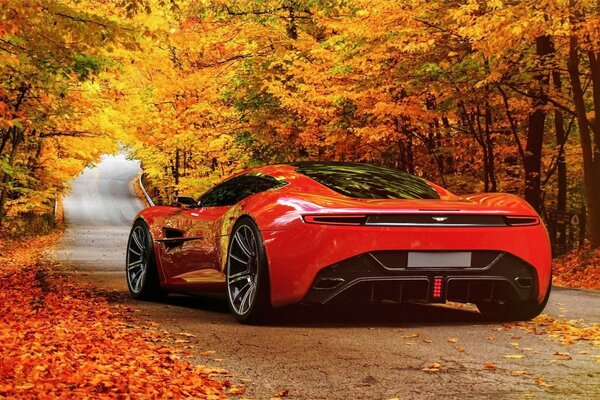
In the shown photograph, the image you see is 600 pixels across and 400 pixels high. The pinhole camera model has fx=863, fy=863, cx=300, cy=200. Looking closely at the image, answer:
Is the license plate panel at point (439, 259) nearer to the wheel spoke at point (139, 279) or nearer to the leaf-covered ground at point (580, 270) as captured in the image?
the wheel spoke at point (139, 279)

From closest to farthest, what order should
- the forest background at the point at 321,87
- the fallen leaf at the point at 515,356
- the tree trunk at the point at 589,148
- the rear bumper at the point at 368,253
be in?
the fallen leaf at the point at 515,356, the rear bumper at the point at 368,253, the forest background at the point at 321,87, the tree trunk at the point at 589,148

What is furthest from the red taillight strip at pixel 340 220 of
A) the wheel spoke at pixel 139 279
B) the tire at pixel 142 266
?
the wheel spoke at pixel 139 279

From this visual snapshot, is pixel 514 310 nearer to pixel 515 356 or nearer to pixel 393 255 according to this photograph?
pixel 393 255

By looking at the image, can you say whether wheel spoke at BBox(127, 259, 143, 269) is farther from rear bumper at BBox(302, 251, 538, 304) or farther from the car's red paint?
rear bumper at BBox(302, 251, 538, 304)

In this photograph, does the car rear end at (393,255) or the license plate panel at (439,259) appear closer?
the car rear end at (393,255)

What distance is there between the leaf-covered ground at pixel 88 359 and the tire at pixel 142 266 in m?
0.68

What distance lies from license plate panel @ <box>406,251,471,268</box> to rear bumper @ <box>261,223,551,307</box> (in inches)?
1.4

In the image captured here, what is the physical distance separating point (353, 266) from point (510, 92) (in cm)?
1254

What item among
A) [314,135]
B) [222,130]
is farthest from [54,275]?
[222,130]

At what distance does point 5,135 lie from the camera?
25250 millimetres

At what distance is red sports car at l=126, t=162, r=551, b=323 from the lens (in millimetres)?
6340

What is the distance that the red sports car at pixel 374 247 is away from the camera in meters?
6.34

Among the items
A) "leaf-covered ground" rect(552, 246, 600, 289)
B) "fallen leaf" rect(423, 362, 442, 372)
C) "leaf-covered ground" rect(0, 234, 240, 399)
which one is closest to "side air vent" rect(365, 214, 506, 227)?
"fallen leaf" rect(423, 362, 442, 372)

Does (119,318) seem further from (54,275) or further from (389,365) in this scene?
(54,275)
